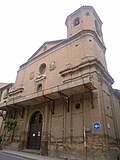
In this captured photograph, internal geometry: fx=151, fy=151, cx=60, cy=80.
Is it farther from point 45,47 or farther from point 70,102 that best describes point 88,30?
point 70,102

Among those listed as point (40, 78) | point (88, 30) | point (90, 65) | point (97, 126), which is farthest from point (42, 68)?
point (97, 126)

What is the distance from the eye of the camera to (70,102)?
13.1 meters

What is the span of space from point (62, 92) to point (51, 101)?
218 cm

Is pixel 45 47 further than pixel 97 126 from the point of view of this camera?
Yes

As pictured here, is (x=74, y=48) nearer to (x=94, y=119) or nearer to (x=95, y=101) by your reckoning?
(x=95, y=101)

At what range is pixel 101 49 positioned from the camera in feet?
56.8

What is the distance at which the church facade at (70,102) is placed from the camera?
11.0 m

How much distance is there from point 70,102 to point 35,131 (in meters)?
5.16

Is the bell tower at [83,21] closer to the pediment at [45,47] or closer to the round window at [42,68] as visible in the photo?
the pediment at [45,47]

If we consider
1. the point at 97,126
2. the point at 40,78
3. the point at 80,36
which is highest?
the point at 80,36

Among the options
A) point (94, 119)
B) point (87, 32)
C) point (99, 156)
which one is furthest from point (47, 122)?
point (87, 32)

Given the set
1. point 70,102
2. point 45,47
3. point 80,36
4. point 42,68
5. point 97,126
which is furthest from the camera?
point 45,47

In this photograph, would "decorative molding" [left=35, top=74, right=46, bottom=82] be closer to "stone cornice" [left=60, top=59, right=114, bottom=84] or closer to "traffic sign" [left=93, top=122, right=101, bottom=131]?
"stone cornice" [left=60, top=59, right=114, bottom=84]

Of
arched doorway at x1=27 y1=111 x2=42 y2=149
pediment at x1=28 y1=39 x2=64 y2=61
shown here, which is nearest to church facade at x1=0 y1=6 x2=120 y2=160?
arched doorway at x1=27 y1=111 x2=42 y2=149
